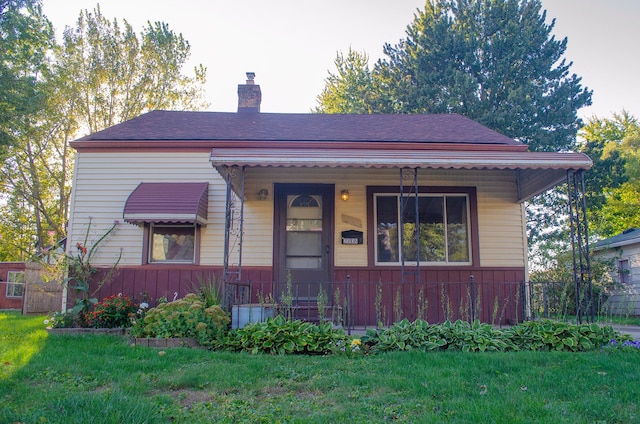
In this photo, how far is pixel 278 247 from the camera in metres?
8.55

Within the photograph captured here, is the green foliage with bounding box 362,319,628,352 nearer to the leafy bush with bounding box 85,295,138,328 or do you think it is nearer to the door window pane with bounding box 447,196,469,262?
the door window pane with bounding box 447,196,469,262

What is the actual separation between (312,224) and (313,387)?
4.83m

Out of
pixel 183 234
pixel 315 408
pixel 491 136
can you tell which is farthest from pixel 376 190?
pixel 315 408

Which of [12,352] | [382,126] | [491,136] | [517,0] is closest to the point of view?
[12,352]

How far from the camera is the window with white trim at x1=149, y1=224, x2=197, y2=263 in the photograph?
8617 mm

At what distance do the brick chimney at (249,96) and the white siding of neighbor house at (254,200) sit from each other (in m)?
3.40

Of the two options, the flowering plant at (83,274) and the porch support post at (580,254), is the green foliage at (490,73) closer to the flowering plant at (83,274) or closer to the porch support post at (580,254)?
the porch support post at (580,254)

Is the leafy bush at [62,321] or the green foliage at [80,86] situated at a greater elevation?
the green foliage at [80,86]

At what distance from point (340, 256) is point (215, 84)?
16.4 metres

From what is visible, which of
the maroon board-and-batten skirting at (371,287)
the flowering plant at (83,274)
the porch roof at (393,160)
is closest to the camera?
the porch roof at (393,160)

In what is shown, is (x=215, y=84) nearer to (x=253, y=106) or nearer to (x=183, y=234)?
(x=253, y=106)

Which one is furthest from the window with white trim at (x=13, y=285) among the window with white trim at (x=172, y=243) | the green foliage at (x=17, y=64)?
the window with white trim at (x=172, y=243)

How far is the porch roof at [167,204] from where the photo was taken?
7.87 metres

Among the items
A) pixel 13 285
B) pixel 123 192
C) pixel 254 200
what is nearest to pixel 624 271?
pixel 254 200
